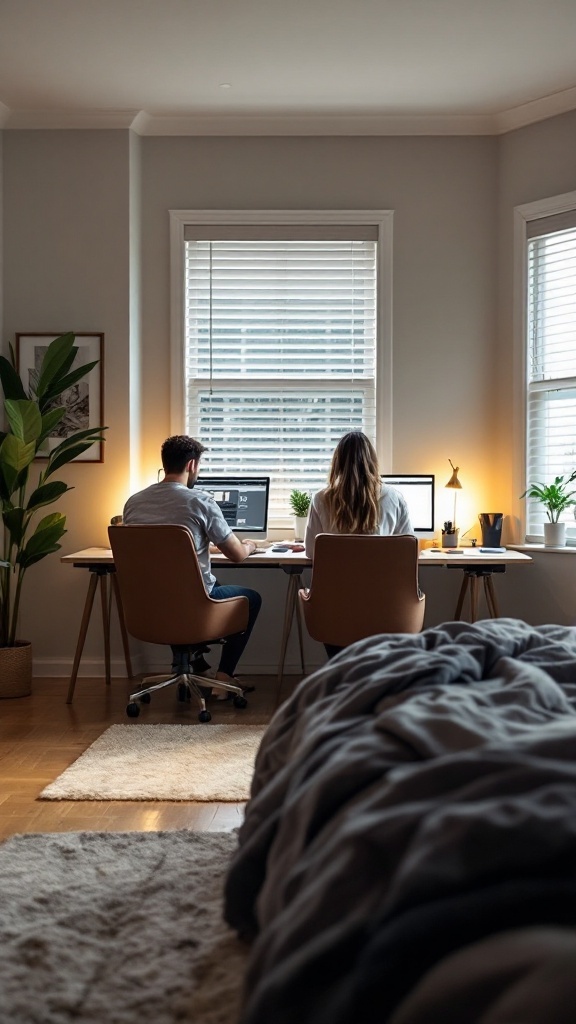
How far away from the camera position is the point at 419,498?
5000mm

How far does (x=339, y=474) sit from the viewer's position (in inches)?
159

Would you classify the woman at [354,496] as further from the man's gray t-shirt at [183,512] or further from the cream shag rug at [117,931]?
the cream shag rug at [117,931]

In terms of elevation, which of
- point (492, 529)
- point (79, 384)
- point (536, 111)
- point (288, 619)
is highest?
point (536, 111)

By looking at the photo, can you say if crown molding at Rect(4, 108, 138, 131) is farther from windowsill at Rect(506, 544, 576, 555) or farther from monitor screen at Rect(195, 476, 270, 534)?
windowsill at Rect(506, 544, 576, 555)

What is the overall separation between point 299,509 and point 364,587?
4.24 ft

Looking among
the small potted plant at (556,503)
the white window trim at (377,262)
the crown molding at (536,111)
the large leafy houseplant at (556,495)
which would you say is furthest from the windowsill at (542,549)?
the crown molding at (536,111)

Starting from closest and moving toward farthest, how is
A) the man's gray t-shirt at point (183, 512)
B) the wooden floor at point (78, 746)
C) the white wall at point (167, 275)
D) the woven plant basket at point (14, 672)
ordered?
the wooden floor at point (78, 746)
the man's gray t-shirt at point (183, 512)
the woven plant basket at point (14, 672)
the white wall at point (167, 275)

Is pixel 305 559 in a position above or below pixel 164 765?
above

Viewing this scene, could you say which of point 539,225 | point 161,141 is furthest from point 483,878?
point 161,141

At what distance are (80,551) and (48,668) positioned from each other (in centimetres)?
70

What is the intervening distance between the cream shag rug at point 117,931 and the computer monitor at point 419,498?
2647 mm

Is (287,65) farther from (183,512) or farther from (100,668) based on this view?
(100,668)

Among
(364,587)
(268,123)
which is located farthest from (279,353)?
(364,587)

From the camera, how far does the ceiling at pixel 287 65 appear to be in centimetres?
395
